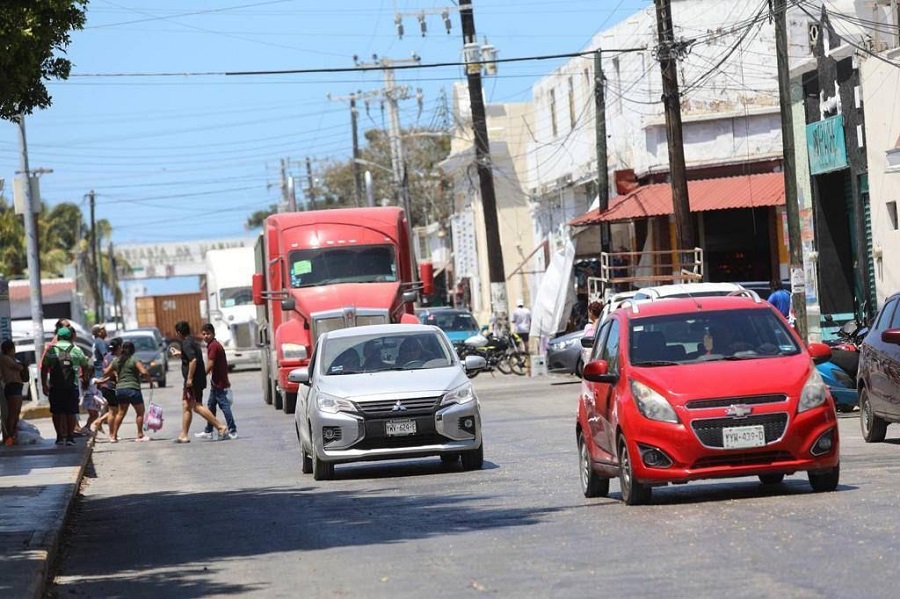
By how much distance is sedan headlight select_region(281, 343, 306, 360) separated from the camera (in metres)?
33.5

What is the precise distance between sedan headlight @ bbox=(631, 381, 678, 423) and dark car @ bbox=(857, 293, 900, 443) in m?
5.68

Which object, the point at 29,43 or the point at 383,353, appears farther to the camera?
the point at 383,353

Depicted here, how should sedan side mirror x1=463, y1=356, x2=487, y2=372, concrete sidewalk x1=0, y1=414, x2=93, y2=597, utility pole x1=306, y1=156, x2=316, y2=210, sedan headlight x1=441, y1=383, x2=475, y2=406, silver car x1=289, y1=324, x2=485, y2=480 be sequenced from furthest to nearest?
utility pole x1=306, y1=156, x2=316, y2=210, sedan side mirror x1=463, y1=356, x2=487, y2=372, sedan headlight x1=441, y1=383, x2=475, y2=406, silver car x1=289, y1=324, x2=485, y2=480, concrete sidewalk x1=0, y1=414, x2=93, y2=597

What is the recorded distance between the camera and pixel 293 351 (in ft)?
110

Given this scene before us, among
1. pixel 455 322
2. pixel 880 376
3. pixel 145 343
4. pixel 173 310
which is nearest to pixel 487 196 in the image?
pixel 455 322

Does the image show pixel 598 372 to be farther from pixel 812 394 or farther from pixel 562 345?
pixel 562 345

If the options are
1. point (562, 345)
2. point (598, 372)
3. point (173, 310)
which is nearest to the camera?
point (598, 372)

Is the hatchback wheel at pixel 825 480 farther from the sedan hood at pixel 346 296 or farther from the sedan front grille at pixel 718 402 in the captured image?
the sedan hood at pixel 346 296

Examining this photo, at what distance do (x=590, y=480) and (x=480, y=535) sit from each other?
246 cm

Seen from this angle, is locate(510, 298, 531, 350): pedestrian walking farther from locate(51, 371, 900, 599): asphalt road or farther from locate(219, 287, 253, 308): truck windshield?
locate(51, 371, 900, 599): asphalt road

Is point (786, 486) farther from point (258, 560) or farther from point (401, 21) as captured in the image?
point (401, 21)

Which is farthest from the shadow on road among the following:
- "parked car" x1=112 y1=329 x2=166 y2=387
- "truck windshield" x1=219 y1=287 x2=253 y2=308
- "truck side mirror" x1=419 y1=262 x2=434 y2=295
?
"truck windshield" x1=219 y1=287 x2=253 y2=308

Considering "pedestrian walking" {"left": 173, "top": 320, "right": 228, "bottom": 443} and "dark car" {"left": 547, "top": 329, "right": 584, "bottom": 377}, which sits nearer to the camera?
"pedestrian walking" {"left": 173, "top": 320, "right": 228, "bottom": 443}

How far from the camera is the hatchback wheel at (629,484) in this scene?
Result: 1389 cm
